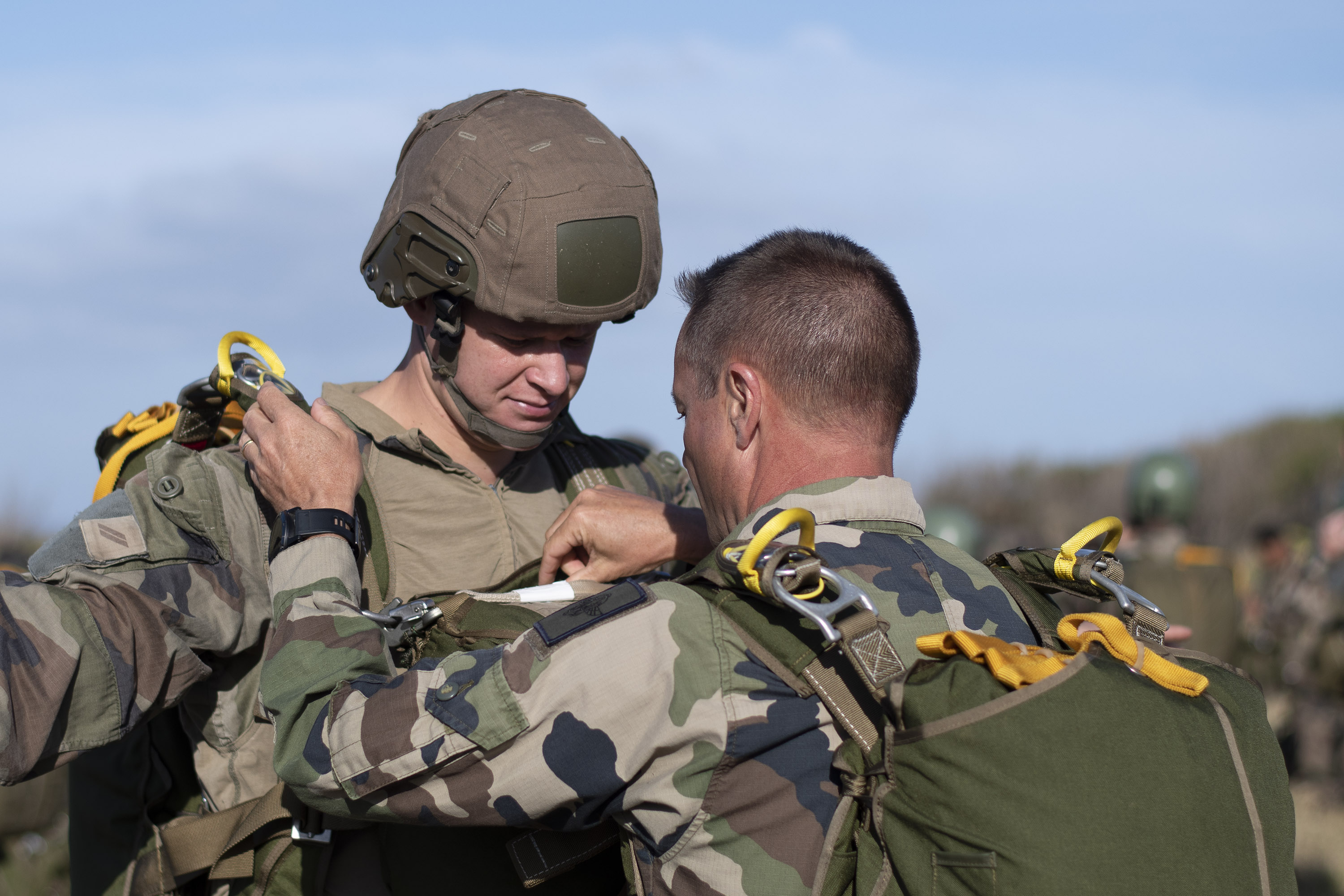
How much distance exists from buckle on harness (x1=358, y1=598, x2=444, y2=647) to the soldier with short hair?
0.10 metres

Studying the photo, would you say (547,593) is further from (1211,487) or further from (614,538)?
(1211,487)

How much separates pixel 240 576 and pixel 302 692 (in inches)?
26.9

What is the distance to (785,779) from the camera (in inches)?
89.4

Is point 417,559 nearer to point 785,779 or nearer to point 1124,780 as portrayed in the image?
point 785,779

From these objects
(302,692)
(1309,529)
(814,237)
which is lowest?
(1309,529)

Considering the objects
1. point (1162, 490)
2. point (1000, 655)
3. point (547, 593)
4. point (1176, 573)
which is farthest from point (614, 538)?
point (1162, 490)

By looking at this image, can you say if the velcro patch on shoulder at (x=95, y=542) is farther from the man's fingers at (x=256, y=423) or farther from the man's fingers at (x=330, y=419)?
the man's fingers at (x=330, y=419)

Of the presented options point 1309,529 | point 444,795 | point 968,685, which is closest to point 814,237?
point 968,685

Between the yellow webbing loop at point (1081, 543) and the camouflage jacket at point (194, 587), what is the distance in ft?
5.21

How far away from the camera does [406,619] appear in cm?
278

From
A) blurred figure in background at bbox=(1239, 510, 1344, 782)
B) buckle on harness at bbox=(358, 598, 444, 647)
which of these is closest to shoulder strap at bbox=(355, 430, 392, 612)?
buckle on harness at bbox=(358, 598, 444, 647)

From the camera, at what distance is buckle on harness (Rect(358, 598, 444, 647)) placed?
9.10ft

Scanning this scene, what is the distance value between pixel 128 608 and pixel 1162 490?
10159 millimetres

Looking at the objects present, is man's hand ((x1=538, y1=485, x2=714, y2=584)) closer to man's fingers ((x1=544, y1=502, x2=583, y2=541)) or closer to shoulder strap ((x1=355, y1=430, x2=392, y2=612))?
man's fingers ((x1=544, y1=502, x2=583, y2=541))
